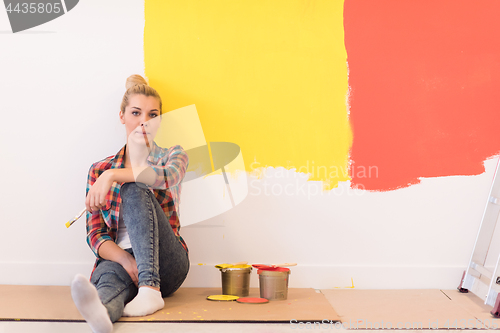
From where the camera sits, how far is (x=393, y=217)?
1.97 metres

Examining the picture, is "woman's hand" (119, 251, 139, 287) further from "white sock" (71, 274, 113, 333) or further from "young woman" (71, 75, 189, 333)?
"white sock" (71, 274, 113, 333)

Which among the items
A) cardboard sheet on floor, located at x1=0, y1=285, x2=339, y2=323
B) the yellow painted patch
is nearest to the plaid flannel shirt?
cardboard sheet on floor, located at x1=0, y1=285, x2=339, y2=323

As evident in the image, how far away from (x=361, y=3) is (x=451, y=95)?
2.02 feet

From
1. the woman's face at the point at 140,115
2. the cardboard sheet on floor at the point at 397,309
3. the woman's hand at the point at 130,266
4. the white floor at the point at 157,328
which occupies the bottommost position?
the cardboard sheet on floor at the point at 397,309

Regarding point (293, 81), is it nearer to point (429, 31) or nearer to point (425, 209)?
point (429, 31)

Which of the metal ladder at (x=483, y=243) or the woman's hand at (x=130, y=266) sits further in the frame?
the metal ladder at (x=483, y=243)

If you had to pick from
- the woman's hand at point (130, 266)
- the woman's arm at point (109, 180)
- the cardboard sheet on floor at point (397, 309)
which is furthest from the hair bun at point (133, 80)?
the cardboard sheet on floor at point (397, 309)

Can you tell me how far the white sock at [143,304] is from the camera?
1.29 meters

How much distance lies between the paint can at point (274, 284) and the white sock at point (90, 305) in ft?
2.13

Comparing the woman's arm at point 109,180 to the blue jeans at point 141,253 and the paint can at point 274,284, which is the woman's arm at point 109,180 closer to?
the blue jeans at point 141,253

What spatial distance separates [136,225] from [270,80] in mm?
977

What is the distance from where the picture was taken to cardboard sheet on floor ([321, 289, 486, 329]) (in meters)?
1.37

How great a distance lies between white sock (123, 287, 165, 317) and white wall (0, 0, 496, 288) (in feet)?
1.87

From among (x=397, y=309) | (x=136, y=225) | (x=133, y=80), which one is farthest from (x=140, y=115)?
(x=397, y=309)
